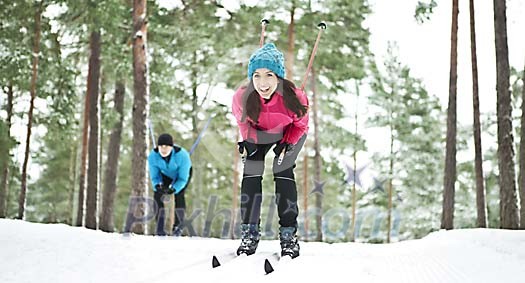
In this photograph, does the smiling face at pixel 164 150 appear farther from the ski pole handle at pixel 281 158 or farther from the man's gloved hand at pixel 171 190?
the ski pole handle at pixel 281 158

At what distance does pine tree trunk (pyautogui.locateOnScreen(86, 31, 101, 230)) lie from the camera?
1265 cm

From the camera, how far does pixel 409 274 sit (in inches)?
145

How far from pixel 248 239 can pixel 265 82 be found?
1.16 m

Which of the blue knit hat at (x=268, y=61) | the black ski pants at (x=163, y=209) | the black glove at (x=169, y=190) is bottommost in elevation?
the black ski pants at (x=163, y=209)

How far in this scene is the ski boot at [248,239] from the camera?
4.02m

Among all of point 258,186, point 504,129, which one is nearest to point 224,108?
point 504,129

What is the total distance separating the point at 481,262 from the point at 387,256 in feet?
2.81

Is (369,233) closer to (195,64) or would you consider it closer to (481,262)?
(195,64)

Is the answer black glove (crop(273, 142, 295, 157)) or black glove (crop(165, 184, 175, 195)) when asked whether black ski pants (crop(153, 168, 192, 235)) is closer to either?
black glove (crop(165, 184, 175, 195))

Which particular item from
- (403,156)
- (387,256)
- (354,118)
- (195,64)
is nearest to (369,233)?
(403,156)

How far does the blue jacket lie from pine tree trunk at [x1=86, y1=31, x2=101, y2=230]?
5.89 meters

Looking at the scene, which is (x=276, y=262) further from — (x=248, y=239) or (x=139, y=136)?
(x=139, y=136)

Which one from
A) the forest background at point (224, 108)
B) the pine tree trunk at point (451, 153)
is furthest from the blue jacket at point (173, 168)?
the pine tree trunk at point (451, 153)

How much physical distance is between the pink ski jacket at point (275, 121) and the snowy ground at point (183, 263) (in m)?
0.88
